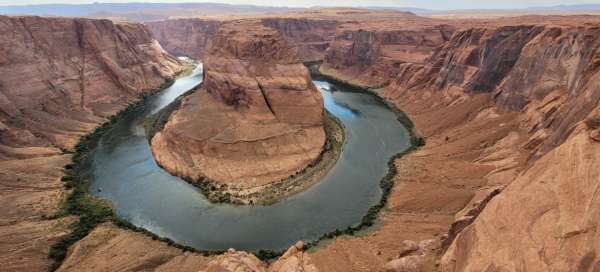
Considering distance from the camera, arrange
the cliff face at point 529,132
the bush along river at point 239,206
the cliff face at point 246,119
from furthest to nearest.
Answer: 1. the cliff face at point 246,119
2. the bush along river at point 239,206
3. the cliff face at point 529,132

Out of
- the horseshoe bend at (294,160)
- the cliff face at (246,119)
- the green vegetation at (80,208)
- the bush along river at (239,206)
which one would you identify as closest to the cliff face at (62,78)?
the horseshoe bend at (294,160)

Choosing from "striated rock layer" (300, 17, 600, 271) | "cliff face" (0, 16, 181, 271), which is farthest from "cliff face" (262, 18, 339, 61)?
"striated rock layer" (300, 17, 600, 271)

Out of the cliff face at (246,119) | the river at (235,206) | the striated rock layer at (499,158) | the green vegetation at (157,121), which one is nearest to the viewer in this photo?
the striated rock layer at (499,158)

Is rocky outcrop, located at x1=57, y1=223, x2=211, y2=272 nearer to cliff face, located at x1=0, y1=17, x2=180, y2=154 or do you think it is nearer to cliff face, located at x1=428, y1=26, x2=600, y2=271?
cliff face, located at x1=428, y1=26, x2=600, y2=271

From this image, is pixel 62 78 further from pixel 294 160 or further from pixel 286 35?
pixel 286 35

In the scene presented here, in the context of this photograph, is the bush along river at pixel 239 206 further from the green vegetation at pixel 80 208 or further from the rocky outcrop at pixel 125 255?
the rocky outcrop at pixel 125 255

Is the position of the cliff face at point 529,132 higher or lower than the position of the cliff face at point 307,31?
lower

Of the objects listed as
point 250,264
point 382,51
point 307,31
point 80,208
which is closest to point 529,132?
point 250,264

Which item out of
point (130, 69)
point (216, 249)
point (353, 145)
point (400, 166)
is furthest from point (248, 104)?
point (130, 69)
